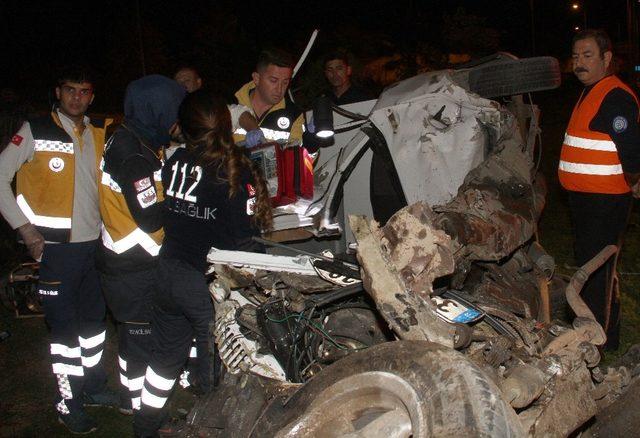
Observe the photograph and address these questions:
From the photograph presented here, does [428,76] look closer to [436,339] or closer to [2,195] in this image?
[436,339]

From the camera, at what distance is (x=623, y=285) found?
5137 mm

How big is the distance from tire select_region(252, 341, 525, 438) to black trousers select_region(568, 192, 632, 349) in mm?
2299

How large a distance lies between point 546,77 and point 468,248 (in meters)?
1.68

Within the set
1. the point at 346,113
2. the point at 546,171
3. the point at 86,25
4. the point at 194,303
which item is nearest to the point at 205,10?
the point at 86,25

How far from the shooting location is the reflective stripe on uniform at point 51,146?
3521 mm

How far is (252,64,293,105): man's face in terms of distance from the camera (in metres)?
4.14

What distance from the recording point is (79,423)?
3.70 meters

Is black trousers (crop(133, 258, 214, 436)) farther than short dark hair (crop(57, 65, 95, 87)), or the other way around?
short dark hair (crop(57, 65, 95, 87))

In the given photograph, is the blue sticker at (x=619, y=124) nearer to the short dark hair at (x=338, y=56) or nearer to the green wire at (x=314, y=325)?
the green wire at (x=314, y=325)

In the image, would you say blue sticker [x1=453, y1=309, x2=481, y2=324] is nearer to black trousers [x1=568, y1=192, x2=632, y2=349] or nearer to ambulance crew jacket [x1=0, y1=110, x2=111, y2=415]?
black trousers [x1=568, y1=192, x2=632, y2=349]

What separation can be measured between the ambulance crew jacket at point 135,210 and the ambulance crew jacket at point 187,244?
18 centimetres

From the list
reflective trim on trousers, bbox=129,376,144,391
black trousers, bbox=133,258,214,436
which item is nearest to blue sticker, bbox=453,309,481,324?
black trousers, bbox=133,258,214,436

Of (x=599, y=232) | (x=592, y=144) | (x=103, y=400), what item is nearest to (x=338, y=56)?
(x=592, y=144)

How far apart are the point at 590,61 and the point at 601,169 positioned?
0.68m
